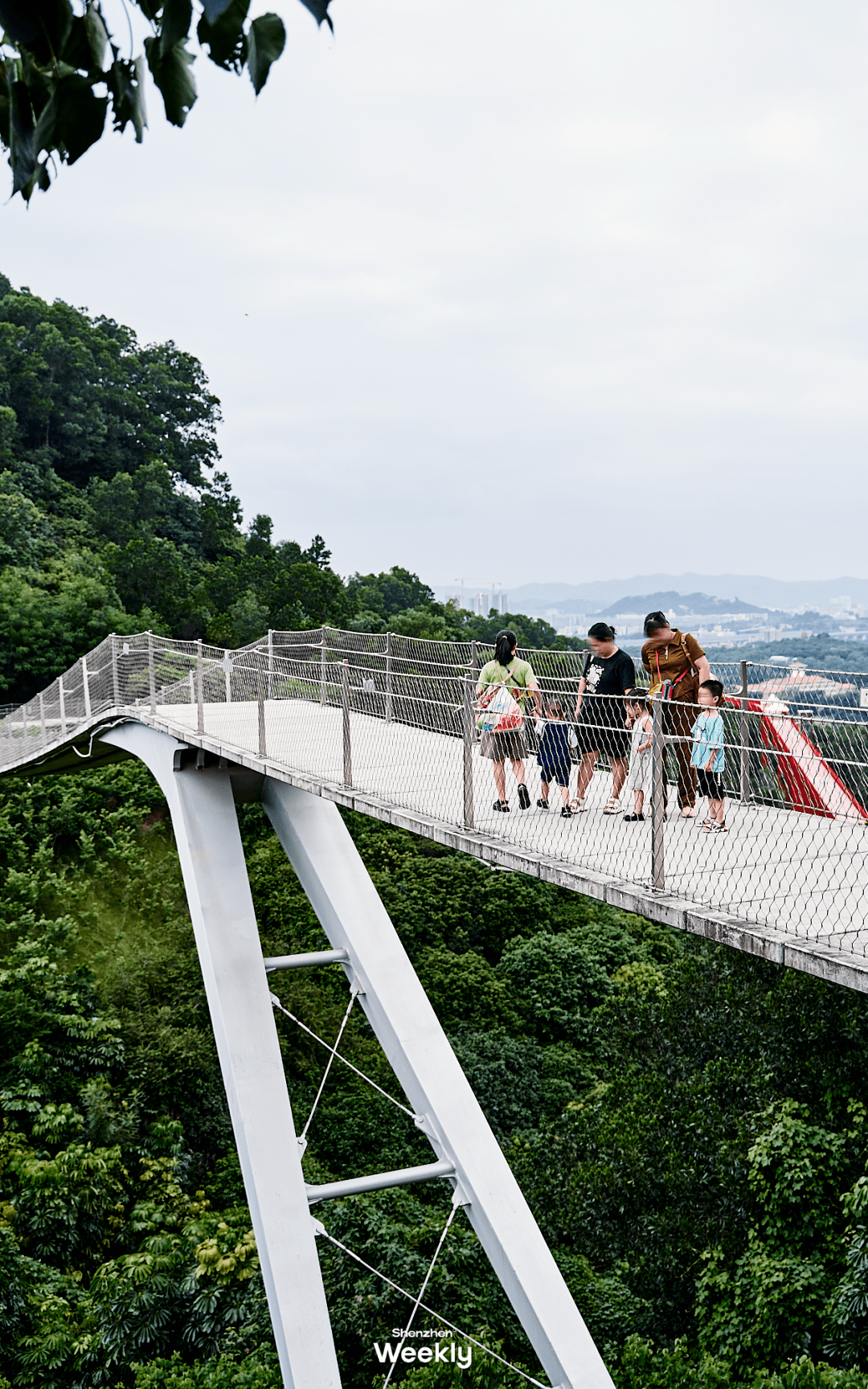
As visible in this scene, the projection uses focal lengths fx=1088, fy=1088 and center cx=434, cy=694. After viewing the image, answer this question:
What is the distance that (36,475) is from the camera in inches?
1436

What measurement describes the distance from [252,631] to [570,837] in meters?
25.1

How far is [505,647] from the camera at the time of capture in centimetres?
584

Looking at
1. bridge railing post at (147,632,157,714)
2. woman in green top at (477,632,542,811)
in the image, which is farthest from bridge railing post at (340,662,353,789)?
bridge railing post at (147,632,157,714)

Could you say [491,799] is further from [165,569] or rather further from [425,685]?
[165,569]

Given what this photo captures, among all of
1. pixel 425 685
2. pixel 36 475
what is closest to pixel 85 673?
pixel 425 685

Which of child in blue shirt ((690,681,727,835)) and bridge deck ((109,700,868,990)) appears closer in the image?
bridge deck ((109,700,868,990))

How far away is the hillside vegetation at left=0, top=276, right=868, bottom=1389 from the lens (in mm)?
9492

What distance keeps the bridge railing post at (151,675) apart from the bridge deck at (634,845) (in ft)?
8.79

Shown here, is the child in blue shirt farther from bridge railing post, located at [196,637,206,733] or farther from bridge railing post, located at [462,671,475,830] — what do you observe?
bridge railing post, located at [196,637,206,733]

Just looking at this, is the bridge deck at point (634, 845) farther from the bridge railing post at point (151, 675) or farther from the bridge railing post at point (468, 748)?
the bridge railing post at point (151, 675)

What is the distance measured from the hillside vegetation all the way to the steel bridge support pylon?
2.71m

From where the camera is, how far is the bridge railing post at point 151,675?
382 inches

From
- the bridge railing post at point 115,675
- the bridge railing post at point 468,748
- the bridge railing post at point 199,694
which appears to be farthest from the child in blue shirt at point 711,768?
the bridge railing post at point 115,675

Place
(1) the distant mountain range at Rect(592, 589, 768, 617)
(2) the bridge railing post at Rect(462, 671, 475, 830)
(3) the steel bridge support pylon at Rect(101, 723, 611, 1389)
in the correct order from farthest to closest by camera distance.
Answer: (1) the distant mountain range at Rect(592, 589, 768, 617)
(3) the steel bridge support pylon at Rect(101, 723, 611, 1389)
(2) the bridge railing post at Rect(462, 671, 475, 830)
